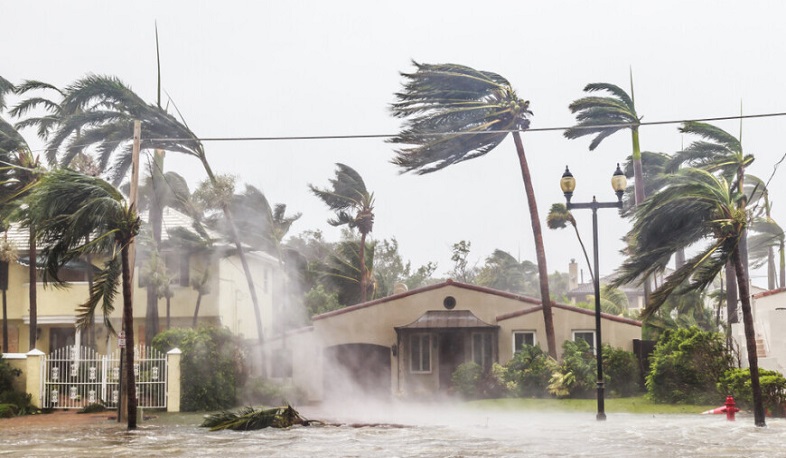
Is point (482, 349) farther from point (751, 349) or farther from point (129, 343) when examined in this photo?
point (129, 343)

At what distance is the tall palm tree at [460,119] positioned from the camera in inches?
1406

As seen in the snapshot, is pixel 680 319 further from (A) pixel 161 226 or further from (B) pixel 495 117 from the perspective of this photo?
(A) pixel 161 226

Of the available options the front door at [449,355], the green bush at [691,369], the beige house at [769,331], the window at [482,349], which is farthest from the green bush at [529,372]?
the beige house at [769,331]

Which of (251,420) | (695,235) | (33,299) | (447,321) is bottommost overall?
(251,420)

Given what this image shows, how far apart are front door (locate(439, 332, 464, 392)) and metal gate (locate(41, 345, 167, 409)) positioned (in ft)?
33.7

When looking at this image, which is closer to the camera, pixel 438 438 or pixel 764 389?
pixel 438 438

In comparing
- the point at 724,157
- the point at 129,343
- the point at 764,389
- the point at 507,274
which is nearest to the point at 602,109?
the point at 724,157

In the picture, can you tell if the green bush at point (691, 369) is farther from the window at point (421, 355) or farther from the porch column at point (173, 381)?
the porch column at point (173, 381)

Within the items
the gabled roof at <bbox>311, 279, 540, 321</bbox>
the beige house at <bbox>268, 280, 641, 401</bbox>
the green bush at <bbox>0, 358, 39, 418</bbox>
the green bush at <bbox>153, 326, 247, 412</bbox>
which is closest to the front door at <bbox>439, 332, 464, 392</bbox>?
the beige house at <bbox>268, 280, 641, 401</bbox>

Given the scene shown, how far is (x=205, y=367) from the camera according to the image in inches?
1178

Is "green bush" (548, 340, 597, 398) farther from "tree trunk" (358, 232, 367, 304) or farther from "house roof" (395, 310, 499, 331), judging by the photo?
"tree trunk" (358, 232, 367, 304)

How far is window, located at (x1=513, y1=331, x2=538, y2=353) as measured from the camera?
3466 centimetres

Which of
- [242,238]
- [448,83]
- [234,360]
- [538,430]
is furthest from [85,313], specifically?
[242,238]

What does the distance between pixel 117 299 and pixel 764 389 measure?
2530 centimetres
